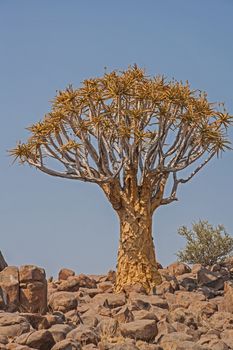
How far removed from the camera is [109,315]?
39.0ft

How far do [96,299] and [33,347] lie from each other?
5.30 meters

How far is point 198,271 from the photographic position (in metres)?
17.9

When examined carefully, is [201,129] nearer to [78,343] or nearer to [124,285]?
[124,285]

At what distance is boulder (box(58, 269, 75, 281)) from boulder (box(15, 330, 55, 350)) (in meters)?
10.2

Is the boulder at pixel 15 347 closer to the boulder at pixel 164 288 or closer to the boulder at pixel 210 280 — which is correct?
the boulder at pixel 164 288

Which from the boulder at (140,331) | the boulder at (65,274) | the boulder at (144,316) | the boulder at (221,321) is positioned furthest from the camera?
the boulder at (65,274)

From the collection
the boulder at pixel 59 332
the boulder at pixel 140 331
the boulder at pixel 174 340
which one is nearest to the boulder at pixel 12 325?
the boulder at pixel 59 332

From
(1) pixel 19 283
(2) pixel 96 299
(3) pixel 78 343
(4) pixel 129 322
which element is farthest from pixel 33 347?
(2) pixel 96 299

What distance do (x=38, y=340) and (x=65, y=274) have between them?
1046cm

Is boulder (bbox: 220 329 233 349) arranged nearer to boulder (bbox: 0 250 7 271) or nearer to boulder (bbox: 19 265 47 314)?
boulder (bbox: 19 265 47 314)

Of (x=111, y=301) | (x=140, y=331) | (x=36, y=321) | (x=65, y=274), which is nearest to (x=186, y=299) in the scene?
(x=111, y=301)

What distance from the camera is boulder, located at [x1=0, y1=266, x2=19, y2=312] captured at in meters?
12.2

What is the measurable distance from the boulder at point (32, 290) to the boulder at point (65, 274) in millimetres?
6342

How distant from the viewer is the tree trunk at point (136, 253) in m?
16.5
